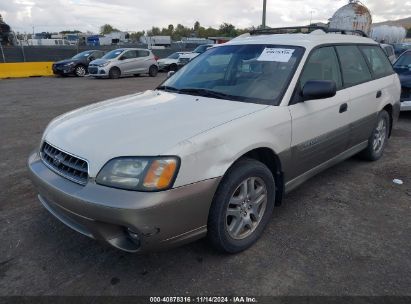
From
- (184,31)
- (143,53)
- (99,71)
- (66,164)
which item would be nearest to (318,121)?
(66,164)

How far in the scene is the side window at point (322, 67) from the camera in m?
3.34

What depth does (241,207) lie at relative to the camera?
110 inches

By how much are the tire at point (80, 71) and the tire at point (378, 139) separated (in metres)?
17.7

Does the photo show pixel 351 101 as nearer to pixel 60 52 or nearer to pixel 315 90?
pixel 315 90

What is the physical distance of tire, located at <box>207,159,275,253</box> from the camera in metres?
2.55

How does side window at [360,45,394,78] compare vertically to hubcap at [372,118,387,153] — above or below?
above

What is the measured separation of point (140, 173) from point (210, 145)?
1.69 ft

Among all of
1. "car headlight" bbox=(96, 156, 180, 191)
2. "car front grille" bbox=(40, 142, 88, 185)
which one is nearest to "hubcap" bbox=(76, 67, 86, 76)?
"car front grille" bbox=(40, 142, 88, 185)

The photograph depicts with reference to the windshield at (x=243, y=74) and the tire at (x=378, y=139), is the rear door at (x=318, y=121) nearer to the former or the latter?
the windshield at (x=243, y=74)

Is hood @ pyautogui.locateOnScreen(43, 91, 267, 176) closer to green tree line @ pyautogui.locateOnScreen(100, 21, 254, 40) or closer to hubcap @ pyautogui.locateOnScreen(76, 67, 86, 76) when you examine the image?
hubcap @ pyautogui.locateOnScreen(76, 67, 86, 76)

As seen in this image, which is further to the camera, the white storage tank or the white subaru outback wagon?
the white storage tank

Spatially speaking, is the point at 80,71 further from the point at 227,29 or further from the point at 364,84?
the point at 227,29

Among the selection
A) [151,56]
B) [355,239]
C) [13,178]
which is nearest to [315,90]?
[355,239]

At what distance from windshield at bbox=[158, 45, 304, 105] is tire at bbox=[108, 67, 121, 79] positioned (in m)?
14.8
